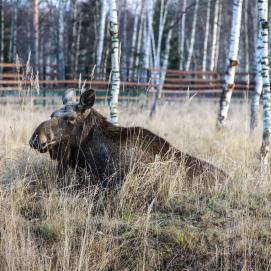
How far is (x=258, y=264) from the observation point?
176 inches

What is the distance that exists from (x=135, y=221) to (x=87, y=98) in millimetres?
1773

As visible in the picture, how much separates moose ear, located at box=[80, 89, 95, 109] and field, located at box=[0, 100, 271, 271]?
0.89m

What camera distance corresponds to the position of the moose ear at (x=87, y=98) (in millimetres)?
5902

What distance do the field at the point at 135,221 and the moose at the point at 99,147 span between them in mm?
223

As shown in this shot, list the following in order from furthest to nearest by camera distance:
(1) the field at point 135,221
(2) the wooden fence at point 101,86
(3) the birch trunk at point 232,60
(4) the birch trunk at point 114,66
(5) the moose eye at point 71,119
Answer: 1. (2) the wooden fence at point 101,86
2. (3) the birch trunk at point 232,60
3. (4) the birch trunk at point 114,66
4. (5) the moose eye at point 71,119
5. (1) the field at point 135,221

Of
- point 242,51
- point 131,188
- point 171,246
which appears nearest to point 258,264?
point 171,246

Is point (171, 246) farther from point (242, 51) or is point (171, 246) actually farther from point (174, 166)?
point (242, 51)

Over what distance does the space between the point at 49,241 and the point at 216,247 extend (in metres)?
1.56

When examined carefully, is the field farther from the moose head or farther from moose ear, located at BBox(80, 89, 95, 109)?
moose ear, located at BBox(80, 89, 95, 109)

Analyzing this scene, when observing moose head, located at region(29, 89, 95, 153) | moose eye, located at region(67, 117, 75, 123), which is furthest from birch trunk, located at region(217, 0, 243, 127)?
moose eye, located at region(67, 117, 75, 123)

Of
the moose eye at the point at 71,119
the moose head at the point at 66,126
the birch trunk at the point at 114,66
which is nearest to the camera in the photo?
the moose head at the point at 66,126

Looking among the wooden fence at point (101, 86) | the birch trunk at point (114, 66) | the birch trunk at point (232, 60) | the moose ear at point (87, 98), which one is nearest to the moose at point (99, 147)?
the moose ear at point (87, 98)

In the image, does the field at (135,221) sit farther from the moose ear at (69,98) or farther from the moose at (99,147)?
the moose ear at (69,98)

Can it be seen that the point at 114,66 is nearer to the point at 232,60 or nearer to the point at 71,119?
the point at 71,119
